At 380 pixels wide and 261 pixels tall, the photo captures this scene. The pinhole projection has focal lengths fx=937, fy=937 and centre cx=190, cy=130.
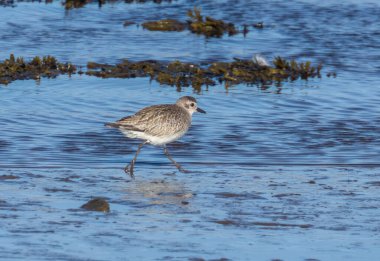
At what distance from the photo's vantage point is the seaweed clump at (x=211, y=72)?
59.0 feet

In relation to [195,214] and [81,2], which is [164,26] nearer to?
[81,2]

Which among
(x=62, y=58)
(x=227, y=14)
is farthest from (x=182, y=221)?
(x=227, y=14)

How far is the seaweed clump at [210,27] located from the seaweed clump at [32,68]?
5.04 m

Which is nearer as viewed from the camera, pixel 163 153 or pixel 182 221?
pixel 182 221

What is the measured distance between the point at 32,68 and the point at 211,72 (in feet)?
11.4

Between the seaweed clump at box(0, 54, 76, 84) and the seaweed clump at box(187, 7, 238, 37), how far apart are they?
504 cm

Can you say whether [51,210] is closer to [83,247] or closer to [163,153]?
[83,247]

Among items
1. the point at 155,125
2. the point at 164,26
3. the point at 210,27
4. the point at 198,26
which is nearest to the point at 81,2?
the point at 164,26

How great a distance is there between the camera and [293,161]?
41.4 feet

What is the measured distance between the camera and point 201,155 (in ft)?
42.5

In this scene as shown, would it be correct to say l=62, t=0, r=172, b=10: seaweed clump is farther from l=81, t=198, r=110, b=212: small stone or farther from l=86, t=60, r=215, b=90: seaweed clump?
l=81, t=198, r=110, b=212: small stone

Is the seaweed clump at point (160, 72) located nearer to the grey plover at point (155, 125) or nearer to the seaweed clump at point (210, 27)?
the seaweed clump at point (210, 27)

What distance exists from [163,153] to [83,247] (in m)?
5.16

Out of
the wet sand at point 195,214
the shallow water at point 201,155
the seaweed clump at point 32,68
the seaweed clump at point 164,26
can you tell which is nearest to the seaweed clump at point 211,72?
the shallow water at point 201,155
